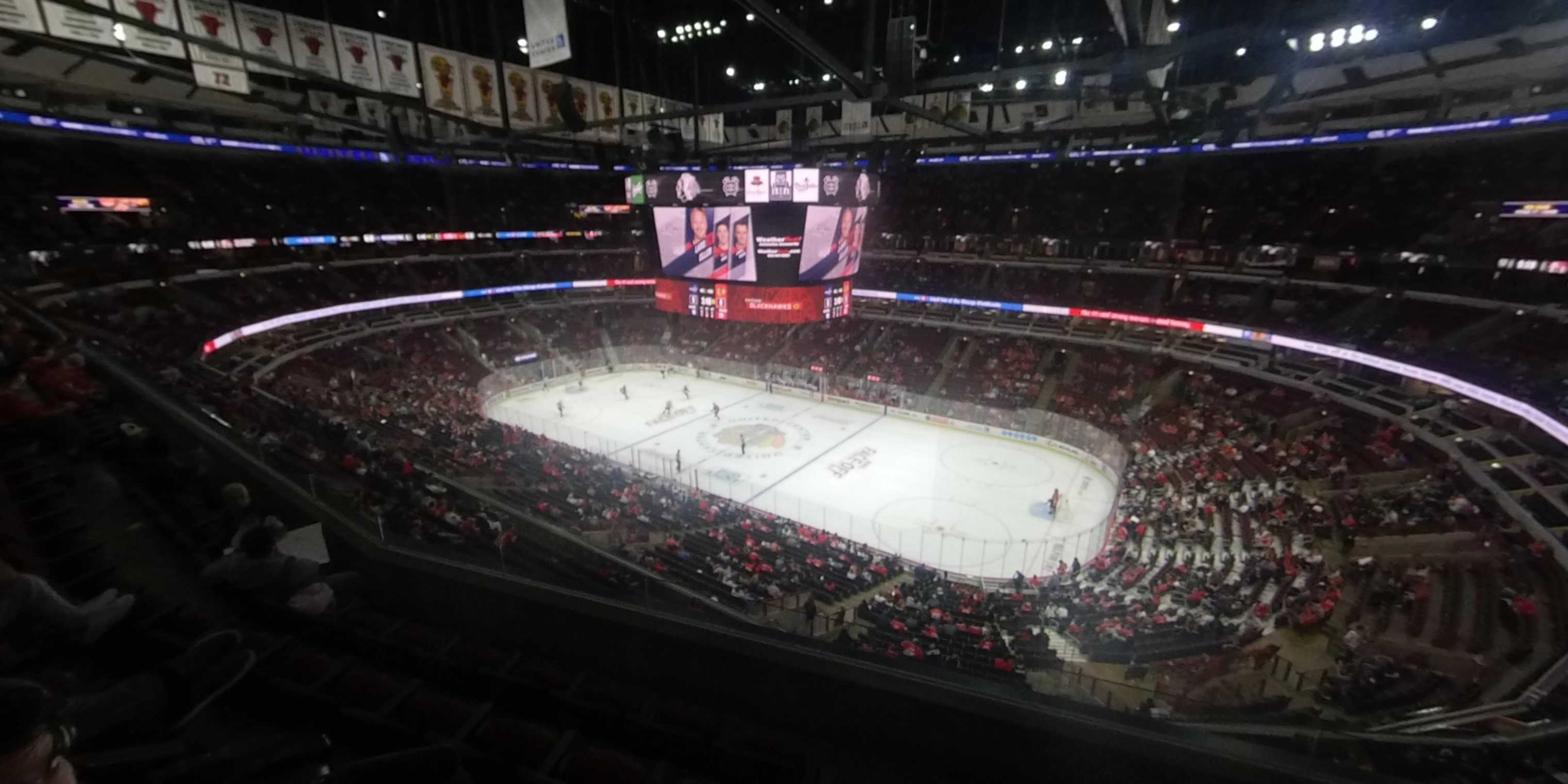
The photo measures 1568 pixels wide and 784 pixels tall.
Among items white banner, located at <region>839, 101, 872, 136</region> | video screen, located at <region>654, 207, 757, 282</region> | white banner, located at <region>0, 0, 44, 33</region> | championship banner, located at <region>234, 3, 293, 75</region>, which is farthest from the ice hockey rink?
white banner, located at <region>0, 0, 44, 33</region>

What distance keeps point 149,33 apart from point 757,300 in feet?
36.4

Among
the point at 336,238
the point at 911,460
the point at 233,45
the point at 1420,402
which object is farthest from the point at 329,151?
the point at 1420,402

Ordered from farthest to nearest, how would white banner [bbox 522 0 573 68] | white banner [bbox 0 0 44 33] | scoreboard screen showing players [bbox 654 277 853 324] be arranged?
scoreboard screen showing players [bbox 654 277 853 324] → white banner [bbox 522 0 573 68] → white banner [bbox 0 0 44 33]

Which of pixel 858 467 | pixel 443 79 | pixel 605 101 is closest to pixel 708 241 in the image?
pixel 605 101

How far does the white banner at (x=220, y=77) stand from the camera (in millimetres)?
9648

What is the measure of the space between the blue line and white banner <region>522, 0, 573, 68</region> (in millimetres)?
12011

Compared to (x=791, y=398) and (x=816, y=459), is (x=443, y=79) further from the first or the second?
(x=791, y=398)

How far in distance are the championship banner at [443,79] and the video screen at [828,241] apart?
7.61 meters

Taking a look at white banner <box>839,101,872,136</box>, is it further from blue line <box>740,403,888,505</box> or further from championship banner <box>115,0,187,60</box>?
championship banner <box>115,0,187,60</box>

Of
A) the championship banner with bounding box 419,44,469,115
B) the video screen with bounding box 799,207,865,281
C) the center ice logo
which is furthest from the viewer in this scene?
the center ice logo

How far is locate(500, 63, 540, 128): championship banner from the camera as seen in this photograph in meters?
13.9

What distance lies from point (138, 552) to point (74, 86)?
2644cm

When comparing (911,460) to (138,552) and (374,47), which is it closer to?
(374,47)

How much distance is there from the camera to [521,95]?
1422 cm
